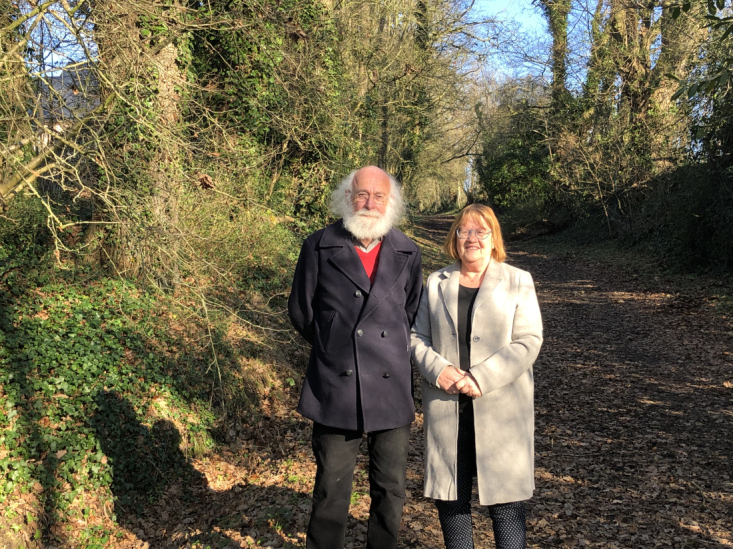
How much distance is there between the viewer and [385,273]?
3295mm

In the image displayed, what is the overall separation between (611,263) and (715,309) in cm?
646

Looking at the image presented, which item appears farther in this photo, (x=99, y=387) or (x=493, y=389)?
(x=99, y=387)

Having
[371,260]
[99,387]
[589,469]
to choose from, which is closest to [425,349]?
[371,260]

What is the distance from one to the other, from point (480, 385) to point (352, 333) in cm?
70

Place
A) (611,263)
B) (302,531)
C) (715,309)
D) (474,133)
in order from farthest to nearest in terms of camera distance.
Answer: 1. (474,133)
2. (611,263)
3. (715,309)
4. (302,531)

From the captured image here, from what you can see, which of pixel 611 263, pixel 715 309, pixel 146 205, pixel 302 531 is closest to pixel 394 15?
pixel 611 263

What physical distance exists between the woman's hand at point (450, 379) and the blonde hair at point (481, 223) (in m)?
0.61

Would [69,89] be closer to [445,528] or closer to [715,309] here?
[445,528]

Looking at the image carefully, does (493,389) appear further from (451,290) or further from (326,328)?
(326,328)

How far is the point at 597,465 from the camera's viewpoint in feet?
18.0

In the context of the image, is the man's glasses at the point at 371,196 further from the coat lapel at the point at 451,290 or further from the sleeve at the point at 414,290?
the coat lapel at the point at 451,290

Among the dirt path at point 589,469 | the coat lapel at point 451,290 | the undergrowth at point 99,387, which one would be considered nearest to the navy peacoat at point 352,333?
the coat lapel at point 451,290

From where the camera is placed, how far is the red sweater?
10.9ft

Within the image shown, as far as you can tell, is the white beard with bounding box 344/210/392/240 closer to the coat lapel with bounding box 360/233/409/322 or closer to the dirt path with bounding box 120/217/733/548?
the coat lapel with bounding box 360/233/409/322
